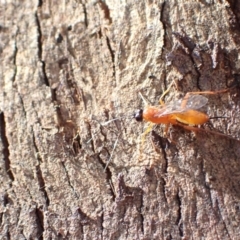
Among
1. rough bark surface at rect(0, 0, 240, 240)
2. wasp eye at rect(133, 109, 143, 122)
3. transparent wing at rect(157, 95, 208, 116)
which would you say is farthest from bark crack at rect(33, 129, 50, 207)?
transparent wing at rect(157, 95, 208, 116)

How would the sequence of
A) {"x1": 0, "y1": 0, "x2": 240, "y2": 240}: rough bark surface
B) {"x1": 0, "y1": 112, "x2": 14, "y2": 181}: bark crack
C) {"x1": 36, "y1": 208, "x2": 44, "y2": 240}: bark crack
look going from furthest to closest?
{"x1": 0, "y1": 112, "x2": 14, "y2": 181}: bark crack < {"x1": 36, "y1": 208, "x2": 44, "y2": 240}: bark crack < {"x1": 0, "y1": 0, "x2": 240, "y2": 240}: rough bark surface

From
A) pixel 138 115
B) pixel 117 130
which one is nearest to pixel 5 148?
pixel 117 130

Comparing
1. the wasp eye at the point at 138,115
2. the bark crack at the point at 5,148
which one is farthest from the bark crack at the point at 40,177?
the wasp eye at the point at 138,115

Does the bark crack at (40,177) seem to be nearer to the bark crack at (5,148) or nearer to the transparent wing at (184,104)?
the bark crack at (5,148)

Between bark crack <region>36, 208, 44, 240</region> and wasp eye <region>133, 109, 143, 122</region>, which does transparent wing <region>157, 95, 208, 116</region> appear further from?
bark crack <region>36, 208, 44, 240</region>

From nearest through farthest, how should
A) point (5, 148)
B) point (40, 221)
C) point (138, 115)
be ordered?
point (138, 115) → point (40, 221) → point (5, 148)

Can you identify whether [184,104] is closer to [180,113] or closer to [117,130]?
[180,113]
